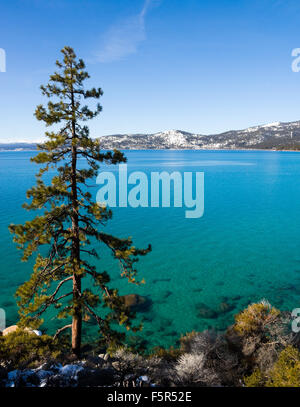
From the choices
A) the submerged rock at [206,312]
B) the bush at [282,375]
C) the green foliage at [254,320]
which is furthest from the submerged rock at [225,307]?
the bush at [282,375]

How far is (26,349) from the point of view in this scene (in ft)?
39.2

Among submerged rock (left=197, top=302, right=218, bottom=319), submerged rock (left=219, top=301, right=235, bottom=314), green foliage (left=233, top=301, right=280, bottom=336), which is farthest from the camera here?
submerged rock (left=219, top=301, right=235, bottom=314)

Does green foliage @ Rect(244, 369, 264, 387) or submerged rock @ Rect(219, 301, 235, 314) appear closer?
green foliage @ Rect(244, 369, 264, 387)

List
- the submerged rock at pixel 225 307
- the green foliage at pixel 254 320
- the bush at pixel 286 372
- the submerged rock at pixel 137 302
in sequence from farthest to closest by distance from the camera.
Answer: the submerged rock at pixel 137 302 → the submerged rock at pixel 225 307 → the green foliage at pixel 254 320 → the bush at pixel 286 372

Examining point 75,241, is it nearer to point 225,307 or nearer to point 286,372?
point 286,372

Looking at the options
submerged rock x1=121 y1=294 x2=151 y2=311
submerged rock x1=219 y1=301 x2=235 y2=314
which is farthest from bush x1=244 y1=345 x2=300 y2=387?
submerged rock x1=121 y1=294 x2=151 y2=311

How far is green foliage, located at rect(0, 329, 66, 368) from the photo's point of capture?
11.7 m

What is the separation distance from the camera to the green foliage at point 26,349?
1172 cm

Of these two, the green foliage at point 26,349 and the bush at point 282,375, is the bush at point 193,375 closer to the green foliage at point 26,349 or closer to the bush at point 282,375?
the bush at point 282,375

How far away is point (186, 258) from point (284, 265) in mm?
12150

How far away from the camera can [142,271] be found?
97.0ft

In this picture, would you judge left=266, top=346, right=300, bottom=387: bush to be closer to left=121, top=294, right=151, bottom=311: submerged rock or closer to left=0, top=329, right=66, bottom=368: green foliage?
left=0, top=329, right=66, bottom=368: green foliage

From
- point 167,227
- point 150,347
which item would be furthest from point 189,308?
point 167,227
